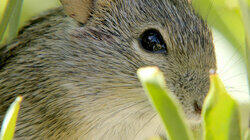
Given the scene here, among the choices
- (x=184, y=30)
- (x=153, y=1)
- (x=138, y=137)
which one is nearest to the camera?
(x=184, y=30)

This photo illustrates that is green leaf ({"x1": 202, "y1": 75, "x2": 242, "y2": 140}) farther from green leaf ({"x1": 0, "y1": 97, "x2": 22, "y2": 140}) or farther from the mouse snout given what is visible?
the mouse snout

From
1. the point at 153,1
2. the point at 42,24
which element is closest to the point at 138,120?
the point at 153,1

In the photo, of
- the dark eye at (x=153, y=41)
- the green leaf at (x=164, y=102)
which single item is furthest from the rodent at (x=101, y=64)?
the green leaf at (x=164, y=102)

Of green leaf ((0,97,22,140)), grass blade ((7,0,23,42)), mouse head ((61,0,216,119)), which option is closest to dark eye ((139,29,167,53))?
mouse head ((61,0,216,119))

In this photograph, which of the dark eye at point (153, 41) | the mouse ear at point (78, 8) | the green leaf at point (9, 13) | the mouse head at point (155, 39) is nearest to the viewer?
the green leaf at point (9, 13)

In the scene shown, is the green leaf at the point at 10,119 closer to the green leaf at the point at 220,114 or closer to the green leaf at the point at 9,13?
the green leaf at the point at 220,114

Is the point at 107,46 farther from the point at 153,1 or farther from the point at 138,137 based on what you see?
the point at 138,137

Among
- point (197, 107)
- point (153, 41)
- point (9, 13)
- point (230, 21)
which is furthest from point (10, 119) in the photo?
point (230, 21)
